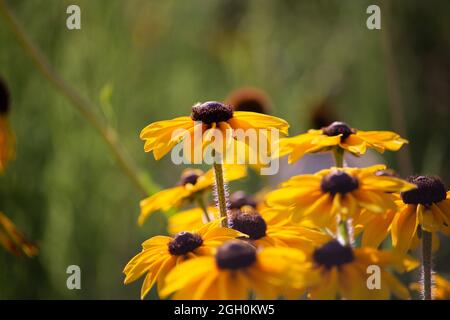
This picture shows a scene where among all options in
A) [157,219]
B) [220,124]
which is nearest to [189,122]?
[220,124]

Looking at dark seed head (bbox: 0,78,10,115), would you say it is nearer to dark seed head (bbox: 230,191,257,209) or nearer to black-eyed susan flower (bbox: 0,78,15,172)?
black-eyed susan flower (bbox: 0,78,15,172)

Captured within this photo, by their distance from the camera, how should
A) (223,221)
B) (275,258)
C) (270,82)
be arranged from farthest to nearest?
1. (270,82)
2. (223,221)
3. (275,258)

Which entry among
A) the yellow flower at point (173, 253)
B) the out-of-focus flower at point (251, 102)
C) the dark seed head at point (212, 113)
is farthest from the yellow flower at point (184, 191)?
the out-of-focus flower at point (251, 102)

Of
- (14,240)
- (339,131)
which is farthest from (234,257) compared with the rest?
(14,240)

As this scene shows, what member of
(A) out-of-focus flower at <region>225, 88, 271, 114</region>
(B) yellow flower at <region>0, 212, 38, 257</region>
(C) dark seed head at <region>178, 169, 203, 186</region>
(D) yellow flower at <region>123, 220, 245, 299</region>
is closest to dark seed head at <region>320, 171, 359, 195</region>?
(D) yellow flower at <region>123, 220, 245, 299</region>
